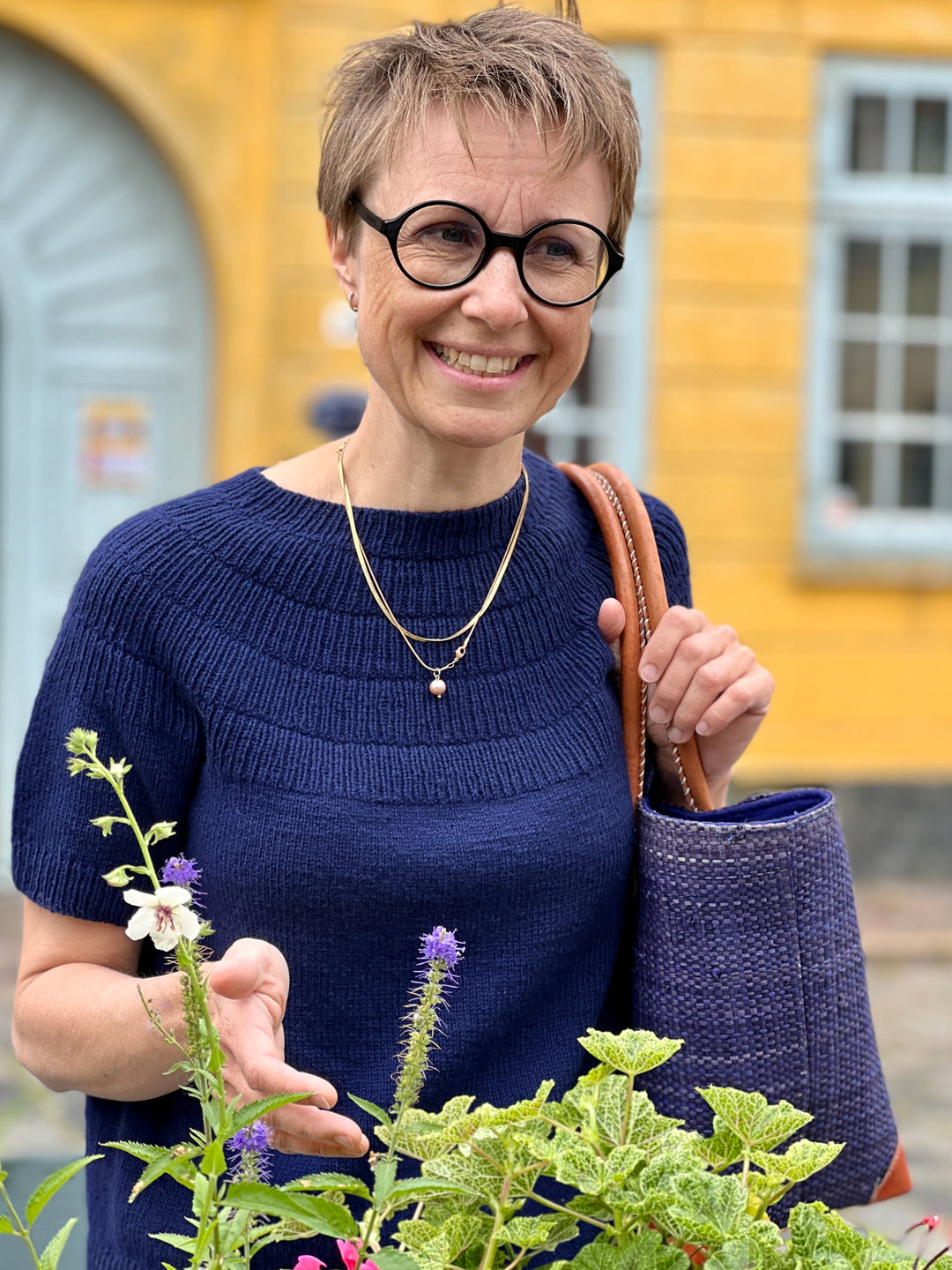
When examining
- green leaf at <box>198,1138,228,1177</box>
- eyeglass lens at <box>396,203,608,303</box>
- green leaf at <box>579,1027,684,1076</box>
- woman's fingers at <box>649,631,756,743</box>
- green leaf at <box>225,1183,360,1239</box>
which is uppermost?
eyeglass lens at <box>396,203,608,303</box>

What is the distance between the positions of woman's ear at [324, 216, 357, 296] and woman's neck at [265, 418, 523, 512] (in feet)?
0.45

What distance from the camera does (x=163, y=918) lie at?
0.87 m

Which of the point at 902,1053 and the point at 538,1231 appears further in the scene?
the point at 902,1053

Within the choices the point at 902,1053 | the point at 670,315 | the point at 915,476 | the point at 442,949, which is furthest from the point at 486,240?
the point at 915,476

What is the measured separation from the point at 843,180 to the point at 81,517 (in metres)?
3.63

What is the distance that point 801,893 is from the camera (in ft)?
4.91

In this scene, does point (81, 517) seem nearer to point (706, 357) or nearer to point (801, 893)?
point (706, 357)

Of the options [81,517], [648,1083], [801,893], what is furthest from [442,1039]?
[81,517]

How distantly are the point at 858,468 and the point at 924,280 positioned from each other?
91cm

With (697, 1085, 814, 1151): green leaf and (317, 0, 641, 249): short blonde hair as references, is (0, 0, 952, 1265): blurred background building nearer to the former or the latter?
(317, 0, 641, 249): short blonde hair

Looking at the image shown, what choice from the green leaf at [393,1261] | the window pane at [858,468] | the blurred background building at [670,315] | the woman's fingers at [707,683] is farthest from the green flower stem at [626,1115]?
the window pane at [858,468]

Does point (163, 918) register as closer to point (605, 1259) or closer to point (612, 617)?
point (605, 1259)

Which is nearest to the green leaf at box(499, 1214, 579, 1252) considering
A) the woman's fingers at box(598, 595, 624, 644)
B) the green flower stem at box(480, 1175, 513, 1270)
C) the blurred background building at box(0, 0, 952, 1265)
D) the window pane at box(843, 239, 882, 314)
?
the green flower stem at box(480, 1175, 513, 1270)

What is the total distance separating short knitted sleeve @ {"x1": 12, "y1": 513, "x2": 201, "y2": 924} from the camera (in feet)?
4.69
